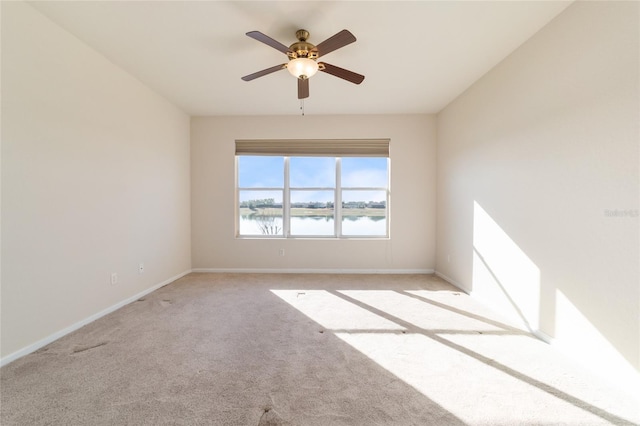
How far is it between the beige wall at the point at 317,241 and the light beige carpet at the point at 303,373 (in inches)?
56.8

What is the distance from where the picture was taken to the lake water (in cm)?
421

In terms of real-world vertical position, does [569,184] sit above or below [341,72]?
below

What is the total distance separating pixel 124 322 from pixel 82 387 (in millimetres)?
928

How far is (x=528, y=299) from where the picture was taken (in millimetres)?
2211

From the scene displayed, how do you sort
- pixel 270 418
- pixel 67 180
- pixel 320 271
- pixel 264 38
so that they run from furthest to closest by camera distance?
1. pixel 320 271
2. pixel 67 180
3. pixel 264 38
4. pixel 270 418

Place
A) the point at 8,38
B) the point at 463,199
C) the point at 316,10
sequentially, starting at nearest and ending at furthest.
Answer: the point at 8,38 < the point at 316,10 < the point at 463,199

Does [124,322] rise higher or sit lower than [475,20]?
lower

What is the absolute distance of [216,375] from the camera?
63.5 inches

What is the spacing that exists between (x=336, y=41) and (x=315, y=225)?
2839 mm

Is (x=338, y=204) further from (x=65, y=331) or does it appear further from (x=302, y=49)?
(x=65, y=331)

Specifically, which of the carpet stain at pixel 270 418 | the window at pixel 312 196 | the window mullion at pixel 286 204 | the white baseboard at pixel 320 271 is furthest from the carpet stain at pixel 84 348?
the window mullion at pixel 286 204

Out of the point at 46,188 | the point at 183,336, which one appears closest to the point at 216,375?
the point at 183,336

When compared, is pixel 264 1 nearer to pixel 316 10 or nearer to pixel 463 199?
pixel 316 10

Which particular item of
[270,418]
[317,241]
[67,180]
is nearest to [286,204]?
[317,241]
